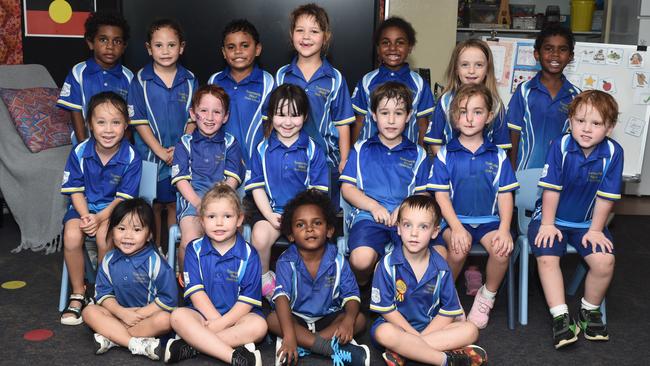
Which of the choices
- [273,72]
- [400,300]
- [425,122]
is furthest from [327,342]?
[273,72]

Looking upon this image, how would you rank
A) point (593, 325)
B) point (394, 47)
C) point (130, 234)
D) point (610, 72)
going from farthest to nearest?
point (610, 72) → point (394, 47) → point (593, 325) → point (130, 234)

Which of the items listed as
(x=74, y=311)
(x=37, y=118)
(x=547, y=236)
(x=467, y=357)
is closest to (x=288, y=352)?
(x=467, y=357)

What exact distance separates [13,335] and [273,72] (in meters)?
2.22

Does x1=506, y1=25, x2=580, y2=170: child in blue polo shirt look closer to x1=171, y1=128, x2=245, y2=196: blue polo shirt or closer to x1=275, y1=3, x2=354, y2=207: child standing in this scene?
x1=275, y1=3, x2=354, y2=207: child standing

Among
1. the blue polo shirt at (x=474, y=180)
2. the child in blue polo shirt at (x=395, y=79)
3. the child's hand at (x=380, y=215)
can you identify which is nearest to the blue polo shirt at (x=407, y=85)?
the child in blue polo shirt at (x=395, y=79)

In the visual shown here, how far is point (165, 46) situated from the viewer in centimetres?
347

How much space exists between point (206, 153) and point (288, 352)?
1055mm

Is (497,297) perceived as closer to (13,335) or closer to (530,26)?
(13,335)

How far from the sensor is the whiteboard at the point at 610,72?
429 centimetres

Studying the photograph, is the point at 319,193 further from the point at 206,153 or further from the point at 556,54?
the point at 556,54

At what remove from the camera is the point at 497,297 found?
331 centimetres

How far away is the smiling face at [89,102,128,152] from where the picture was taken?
3.07 m

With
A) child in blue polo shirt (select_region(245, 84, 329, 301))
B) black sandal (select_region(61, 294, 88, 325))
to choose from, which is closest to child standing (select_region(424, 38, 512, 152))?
child in blue polo shirt (select_region(245, 84, 329, 301))

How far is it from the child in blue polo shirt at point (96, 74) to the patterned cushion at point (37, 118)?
20.6 inches
